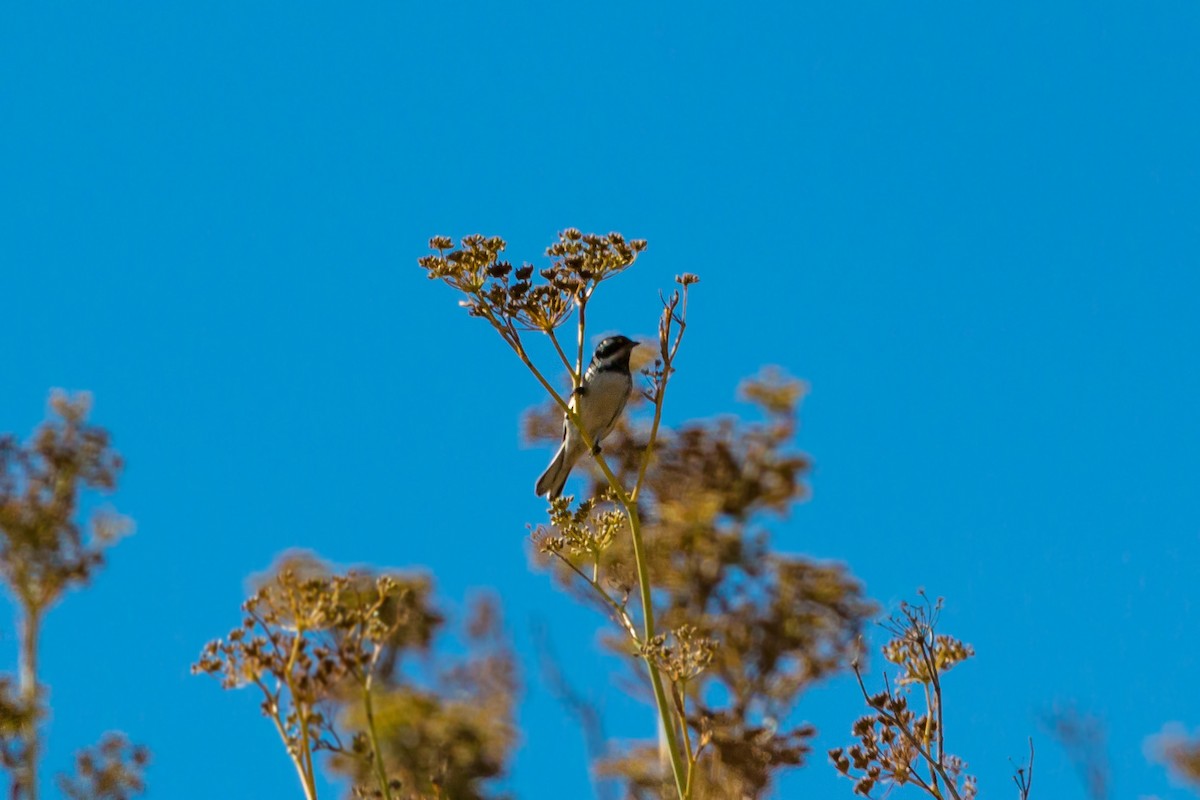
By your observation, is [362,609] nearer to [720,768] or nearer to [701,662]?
[701,662]

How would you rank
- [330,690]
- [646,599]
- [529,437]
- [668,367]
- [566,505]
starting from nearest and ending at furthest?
[330,690] < [646,599] < [668,367] < [566,505] < [529,437]

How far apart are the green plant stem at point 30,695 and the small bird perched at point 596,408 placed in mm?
2692

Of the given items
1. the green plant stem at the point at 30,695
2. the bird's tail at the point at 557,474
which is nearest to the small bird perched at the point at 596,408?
the bird's tail at the point at 557,474

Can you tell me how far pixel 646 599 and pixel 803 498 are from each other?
429 inches

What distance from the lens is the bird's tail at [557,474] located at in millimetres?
7191

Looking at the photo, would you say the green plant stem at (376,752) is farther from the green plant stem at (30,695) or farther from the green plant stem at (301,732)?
the green plant stem at (30,695)

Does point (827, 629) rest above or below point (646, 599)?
above

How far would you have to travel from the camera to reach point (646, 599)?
383 centimetres

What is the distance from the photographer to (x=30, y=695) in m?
7.62

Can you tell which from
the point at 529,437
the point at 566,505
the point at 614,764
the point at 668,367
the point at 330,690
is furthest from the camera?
the point at 529,437

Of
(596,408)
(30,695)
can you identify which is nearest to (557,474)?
(596,408)

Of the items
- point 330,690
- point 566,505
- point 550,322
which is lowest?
point 330,690

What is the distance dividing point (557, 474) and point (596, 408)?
45cm

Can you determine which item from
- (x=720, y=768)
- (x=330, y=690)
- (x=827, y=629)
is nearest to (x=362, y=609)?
(x=330, y=690)
